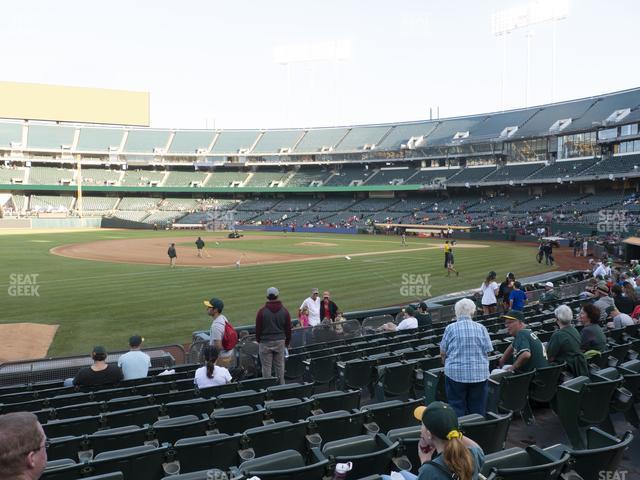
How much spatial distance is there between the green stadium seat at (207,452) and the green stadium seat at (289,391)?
2153 millimetres

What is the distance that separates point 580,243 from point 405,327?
3410 cm

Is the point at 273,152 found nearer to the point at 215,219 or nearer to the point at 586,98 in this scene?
the point at 215,219

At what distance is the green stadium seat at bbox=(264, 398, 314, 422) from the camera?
5.98 m

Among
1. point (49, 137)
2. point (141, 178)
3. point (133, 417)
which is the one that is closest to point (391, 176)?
point (141, 178)

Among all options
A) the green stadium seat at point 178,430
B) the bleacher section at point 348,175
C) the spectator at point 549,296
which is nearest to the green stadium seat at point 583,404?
the green stadium seat at point 178,430

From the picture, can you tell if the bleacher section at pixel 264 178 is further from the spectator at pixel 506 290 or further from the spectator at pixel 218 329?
the spectator at pixel 218 329

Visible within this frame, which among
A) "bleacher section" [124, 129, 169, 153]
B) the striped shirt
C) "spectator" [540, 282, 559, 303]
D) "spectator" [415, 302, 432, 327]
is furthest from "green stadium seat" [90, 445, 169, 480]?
"bleacher section" [124, 129, 169, 153]

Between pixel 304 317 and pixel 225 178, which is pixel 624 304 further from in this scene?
pixel 225 178

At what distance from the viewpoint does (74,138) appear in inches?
3750

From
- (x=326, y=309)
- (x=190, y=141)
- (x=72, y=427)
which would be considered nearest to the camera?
(x=72, y=427)

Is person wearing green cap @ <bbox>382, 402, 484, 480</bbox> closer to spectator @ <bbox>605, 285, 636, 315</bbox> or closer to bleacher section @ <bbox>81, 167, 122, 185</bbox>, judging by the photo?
spectator @ <bbox>605, 285, 636, 315</bbox>

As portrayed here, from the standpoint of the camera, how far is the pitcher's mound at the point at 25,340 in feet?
45.2

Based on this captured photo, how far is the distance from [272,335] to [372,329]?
5.20 m

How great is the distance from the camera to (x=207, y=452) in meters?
4.80
